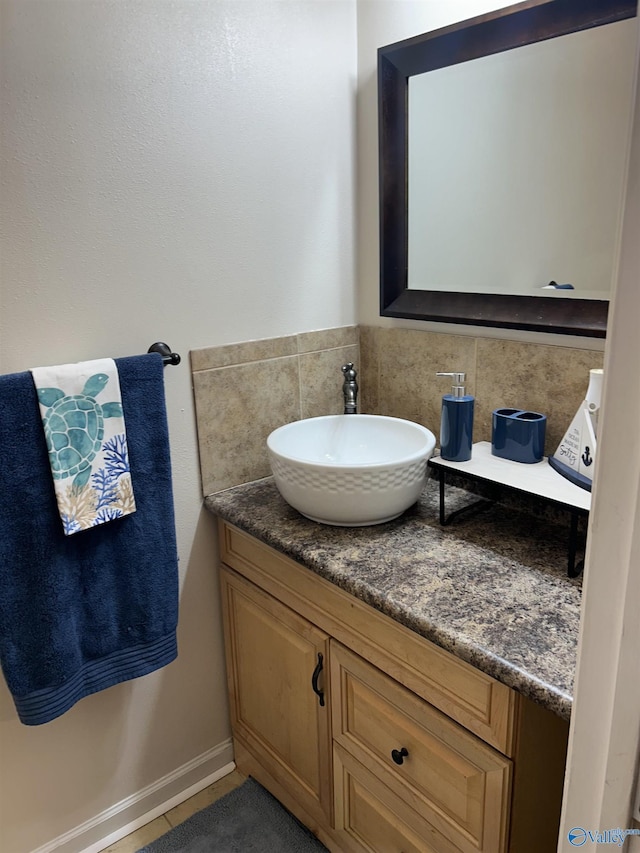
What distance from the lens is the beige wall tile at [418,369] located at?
1607mm

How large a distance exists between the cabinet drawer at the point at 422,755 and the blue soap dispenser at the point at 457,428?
466mm

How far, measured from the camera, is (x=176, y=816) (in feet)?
5.54

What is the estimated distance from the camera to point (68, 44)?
1.24 meters

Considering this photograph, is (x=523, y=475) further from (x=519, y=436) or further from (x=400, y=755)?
(x=400, y=755)

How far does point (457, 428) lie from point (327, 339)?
526 millimetres

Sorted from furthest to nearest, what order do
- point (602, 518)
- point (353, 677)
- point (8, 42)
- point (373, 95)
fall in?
1. point (373, 95)
2. point (353, 677)
3. point (8, 42)
4. point (602, 518)

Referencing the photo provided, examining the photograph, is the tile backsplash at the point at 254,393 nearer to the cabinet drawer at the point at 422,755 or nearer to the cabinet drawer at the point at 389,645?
the cabinet drawer at the point at 389,645

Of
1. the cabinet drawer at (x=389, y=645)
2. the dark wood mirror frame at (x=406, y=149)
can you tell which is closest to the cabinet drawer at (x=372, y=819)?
the cabinet drawer at (x=389, y=645)

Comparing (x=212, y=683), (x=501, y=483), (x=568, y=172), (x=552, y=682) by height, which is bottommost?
(x=212, y=683)

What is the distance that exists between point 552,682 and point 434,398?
898mm

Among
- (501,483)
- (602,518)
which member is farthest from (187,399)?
(602,518)

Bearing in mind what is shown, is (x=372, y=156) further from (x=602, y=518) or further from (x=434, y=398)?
(x=602, y=518)

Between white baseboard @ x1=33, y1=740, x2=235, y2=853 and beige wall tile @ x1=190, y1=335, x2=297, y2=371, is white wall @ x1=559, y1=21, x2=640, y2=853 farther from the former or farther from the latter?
white baseboard @ x1=33, y1=740, x2=235, y2=853

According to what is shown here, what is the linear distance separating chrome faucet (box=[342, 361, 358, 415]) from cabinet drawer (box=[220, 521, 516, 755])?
1.41 ft
